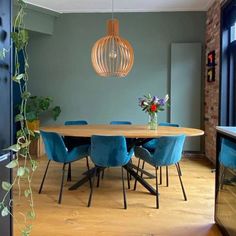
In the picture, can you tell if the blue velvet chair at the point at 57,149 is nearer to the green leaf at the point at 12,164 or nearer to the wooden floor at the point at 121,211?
the wooden floor at the point at 121,211

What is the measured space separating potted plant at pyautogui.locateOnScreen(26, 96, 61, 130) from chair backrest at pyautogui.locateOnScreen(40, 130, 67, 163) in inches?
84.2

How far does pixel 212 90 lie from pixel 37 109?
325cm

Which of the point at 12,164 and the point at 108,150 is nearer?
the point at 12,164

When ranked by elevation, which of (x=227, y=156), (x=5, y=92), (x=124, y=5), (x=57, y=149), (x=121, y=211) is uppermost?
(x=124, y=5)

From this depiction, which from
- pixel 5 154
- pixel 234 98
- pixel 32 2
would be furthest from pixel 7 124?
pixel 32 2

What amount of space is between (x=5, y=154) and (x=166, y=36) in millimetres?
4874

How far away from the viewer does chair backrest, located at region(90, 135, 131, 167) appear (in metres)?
3.04

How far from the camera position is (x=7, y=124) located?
4.80 ft

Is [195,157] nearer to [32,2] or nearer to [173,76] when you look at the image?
[173,76]

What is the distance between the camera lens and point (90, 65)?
5.98 m

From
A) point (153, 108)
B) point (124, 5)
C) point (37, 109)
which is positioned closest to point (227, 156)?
point (153, 108)

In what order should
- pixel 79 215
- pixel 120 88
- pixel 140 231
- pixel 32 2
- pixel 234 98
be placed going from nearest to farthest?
pixel 140 231
pixel 79 215
pixel 234 98
pixel 32 2
pixel 120 88

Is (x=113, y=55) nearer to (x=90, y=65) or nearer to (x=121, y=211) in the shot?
(x=90, y=65)

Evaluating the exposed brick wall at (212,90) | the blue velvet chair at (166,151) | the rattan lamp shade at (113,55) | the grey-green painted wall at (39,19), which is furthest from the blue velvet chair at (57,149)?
the grey-green painted wall at (39,19)
